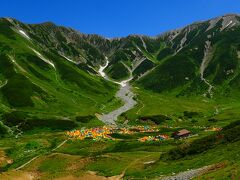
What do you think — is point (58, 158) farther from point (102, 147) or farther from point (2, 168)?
point (102, 147)

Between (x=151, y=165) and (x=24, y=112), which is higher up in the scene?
(x=24, y=112)

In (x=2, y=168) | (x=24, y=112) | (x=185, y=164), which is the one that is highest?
(x=24, y=112)

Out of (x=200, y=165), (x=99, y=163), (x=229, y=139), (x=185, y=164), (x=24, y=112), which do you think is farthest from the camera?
(x=24, y=112)

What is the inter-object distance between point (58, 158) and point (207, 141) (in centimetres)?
3774

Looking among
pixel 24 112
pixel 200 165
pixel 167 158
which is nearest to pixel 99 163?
pixel 167 158

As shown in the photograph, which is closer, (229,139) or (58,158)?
(229,139)

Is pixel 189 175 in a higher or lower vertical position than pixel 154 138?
lower

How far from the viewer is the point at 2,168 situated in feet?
315

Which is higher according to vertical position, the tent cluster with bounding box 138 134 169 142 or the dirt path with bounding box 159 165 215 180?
the tent cluster with bounding box 138 134 169 142

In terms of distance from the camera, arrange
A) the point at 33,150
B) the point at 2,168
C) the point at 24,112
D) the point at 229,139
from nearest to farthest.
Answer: the point at 229,139, the point at 2,168, the point at 33,150, the point at 24,112

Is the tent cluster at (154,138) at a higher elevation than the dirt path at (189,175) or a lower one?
higher

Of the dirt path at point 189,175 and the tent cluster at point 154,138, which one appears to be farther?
the tent cluster at point 154,138

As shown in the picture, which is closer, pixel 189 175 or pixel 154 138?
pixel 189 175

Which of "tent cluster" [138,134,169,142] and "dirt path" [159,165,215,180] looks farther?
"tent cluster" [138,134,169,142]
